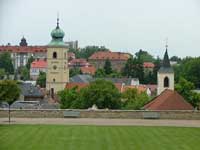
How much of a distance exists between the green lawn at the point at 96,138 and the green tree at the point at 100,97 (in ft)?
55.2

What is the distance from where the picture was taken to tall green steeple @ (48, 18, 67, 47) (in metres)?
65.8

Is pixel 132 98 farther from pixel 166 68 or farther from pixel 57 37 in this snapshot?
pixel 57 37

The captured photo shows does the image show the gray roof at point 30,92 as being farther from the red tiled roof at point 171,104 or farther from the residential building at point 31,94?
the red tiled roof at point 171,104

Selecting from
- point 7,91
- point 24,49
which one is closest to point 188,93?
point 7,91

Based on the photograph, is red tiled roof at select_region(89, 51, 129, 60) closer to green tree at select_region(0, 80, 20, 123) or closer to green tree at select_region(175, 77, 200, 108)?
green tree at select_region(175, 77, 200, 108)

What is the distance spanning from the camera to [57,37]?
66.6 meters

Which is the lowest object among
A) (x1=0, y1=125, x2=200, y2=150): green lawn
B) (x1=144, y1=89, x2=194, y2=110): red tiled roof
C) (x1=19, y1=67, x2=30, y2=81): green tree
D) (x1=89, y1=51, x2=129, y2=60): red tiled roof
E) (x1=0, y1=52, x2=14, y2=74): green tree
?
(x1=0, y1=125, x2=200, y2=150): green lawn

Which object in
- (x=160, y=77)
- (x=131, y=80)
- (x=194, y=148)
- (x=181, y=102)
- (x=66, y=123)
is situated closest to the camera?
(x=194, y=148)

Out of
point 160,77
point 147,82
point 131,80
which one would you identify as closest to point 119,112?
point 160,77

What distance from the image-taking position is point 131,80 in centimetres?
8069

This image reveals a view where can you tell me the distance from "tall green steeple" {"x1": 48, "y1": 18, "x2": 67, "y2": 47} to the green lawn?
44452 mm

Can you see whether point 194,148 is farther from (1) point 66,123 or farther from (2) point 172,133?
(1) point 66,123

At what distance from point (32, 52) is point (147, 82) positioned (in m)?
47.9

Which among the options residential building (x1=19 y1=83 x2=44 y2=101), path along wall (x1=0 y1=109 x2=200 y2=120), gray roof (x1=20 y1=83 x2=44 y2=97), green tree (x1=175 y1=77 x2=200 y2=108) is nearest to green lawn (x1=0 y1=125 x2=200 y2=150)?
path along wall (x1=0 y1=109 x2=200 y2=120)
